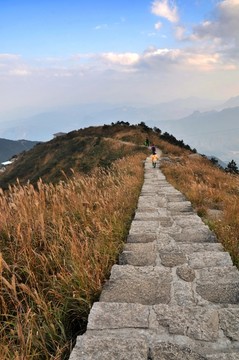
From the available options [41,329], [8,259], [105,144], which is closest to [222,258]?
[41,329]

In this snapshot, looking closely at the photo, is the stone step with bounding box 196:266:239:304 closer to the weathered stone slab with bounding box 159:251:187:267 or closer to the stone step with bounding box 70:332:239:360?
the weathered stone slab with bounding box 159:251:187:267

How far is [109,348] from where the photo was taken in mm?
2168

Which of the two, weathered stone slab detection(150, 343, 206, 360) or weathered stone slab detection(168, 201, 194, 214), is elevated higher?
weathered stone slab detection(150, 343, 206, 360)

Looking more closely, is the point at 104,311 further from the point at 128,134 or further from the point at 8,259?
the point at 128,134

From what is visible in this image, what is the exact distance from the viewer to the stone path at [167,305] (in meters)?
2.16

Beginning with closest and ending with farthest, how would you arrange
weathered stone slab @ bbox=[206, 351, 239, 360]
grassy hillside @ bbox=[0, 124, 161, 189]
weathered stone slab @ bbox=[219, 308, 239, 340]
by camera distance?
weathered stone slab @ bbox=[206, 351, 239, 360], weathered stone slab @ bbox=[219, 308, 239, 340], grassy hillside @ bbox=[0, 124, 161, 189]

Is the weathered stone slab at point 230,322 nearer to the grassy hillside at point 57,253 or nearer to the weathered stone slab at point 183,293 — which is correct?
the weathered stone slab at point 183,293

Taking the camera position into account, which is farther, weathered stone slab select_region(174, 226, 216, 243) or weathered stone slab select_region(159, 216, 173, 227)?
weathered stone slab select_region(159, 216, 173, 227)

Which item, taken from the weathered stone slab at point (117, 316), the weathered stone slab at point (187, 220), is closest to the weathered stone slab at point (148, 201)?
the weathered stone slab at point (187, 220)

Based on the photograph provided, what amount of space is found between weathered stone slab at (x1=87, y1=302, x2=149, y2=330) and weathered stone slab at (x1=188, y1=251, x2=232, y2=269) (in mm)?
1089

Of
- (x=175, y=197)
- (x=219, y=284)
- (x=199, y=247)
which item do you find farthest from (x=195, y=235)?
(x=175, y=197)

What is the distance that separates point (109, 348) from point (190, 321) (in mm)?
664

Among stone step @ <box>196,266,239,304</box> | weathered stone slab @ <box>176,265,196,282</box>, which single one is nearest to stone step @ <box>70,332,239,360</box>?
stone step @ <box>196,266,239,304</box>

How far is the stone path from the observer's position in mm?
2156
